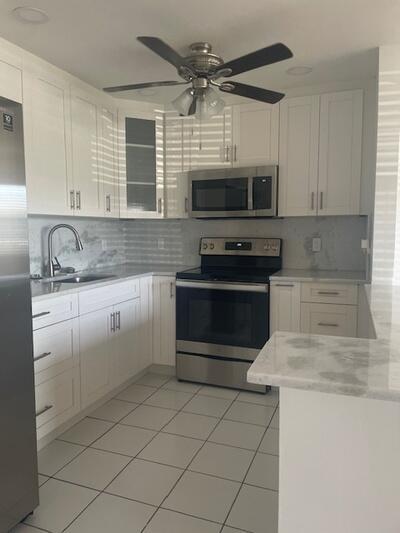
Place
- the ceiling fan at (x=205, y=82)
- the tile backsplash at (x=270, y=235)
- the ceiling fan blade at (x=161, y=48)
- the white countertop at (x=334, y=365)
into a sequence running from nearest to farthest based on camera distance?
the white countertop at (x=334, y=365), the ceiling fan blade at (x=161, y=48), the ceiling fan at (x=205, y=82), the tile backsplash at (x=270, y=235)

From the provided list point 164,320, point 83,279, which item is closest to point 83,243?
point 83,279

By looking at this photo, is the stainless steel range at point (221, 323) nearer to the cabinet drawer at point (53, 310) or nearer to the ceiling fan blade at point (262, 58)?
the cabinet drawer at point (53, 310)

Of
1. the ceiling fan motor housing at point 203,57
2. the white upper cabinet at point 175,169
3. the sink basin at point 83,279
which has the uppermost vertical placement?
the ceiling fan motor housing at point 203,57

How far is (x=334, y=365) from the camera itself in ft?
3.28

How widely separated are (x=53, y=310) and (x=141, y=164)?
1.72 m

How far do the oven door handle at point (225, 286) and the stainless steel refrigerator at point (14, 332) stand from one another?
A: 1.66 metres

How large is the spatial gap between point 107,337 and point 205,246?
1317mm

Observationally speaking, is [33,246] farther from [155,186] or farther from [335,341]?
[335,341]

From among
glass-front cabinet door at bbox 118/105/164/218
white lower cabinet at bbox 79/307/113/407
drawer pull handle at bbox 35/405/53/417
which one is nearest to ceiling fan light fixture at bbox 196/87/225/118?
glass-front cabinet door at bbox 118/105/164/218

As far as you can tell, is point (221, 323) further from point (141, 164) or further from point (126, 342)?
point (141, 164)

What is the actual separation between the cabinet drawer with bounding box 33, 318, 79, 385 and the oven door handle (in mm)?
1003

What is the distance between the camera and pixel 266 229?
140 inches

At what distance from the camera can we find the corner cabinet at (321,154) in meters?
3.02

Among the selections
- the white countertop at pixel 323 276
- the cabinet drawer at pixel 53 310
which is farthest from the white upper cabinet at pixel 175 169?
the cabinet drawer at pixel 53 310
